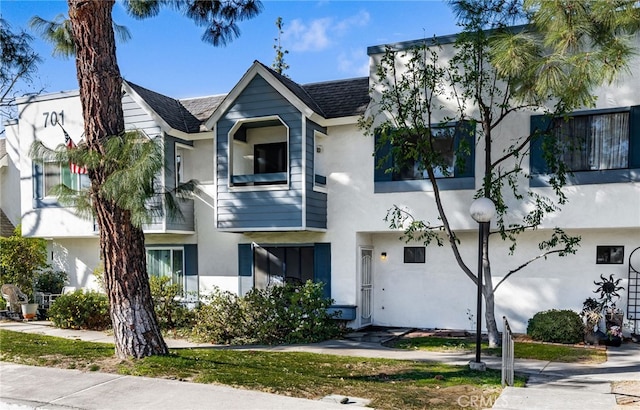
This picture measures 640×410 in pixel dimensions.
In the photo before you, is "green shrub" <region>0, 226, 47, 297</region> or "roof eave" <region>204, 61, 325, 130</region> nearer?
"roof eave" <region>204, 61, 325, 130</region>

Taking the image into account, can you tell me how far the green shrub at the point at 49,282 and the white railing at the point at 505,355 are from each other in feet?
45.5

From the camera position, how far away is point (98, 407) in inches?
214

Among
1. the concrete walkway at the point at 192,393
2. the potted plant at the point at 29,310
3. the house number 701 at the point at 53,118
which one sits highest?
the house number 701 at the point at 53,118

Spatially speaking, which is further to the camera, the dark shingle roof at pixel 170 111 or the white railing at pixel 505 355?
the dark shingle roof at pixel 170 111

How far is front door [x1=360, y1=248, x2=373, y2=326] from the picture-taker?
12727mm

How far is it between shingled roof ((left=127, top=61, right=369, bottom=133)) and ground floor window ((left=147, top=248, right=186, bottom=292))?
360 centimetres

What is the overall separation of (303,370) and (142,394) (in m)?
2.54

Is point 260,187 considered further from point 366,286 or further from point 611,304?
point 611,304

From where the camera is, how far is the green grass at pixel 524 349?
9.09 m

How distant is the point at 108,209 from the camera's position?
24.3 feet

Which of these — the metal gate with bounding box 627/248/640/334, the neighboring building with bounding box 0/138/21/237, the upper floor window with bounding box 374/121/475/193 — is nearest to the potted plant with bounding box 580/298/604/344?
the metal gate with bounding box 627/248/640/334

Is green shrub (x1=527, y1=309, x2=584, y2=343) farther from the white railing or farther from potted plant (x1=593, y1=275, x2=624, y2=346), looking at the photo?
the white railing

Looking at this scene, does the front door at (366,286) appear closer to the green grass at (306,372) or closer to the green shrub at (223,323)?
the green shrub at (223,323)

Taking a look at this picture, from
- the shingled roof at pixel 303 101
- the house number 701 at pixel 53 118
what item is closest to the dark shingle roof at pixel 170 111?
the shingled roof at pixel 303 101
